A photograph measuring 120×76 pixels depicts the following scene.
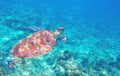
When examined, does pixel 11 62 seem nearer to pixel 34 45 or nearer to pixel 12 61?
pixel 12 61

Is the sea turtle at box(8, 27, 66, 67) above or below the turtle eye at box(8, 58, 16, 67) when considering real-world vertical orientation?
above

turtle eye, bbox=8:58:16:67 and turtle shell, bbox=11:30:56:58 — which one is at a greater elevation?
turtle shell, bbox=11:30:56:58

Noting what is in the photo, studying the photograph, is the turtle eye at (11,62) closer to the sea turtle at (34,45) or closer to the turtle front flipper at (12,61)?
the turtle front flipper at (12,61)

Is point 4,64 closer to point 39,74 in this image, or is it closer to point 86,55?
point 39,74

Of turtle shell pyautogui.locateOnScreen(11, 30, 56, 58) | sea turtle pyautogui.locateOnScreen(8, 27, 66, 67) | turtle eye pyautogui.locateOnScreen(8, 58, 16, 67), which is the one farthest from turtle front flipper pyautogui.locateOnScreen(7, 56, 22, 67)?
turtle shell pyautogui.locateOnScreen(11, 30, 56, 58)

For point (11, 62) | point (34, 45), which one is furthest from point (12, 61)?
point (34, 45)

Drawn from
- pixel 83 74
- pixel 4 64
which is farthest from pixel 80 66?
pixel 4 64

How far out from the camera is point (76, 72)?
10680 mm

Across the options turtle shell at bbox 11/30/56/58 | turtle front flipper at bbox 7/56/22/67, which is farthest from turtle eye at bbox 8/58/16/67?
turtle shell at bbox 11/30/56/58

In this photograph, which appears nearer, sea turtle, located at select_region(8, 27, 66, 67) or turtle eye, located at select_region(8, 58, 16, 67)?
sea turtle, located at select_region(8, 27, 66, 67)

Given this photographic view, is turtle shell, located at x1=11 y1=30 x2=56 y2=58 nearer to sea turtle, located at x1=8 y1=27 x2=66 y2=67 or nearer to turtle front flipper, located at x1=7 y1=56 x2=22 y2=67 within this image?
sea turtle, located at x1=8 y1=27 x2=66 y2=67

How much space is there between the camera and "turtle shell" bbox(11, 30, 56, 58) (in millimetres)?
8547

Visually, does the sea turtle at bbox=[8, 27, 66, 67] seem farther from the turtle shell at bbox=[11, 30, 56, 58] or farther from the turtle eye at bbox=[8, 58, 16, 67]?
the turtle eye at bbox=[8, 58, 16, 67]

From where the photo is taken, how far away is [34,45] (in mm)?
8867
